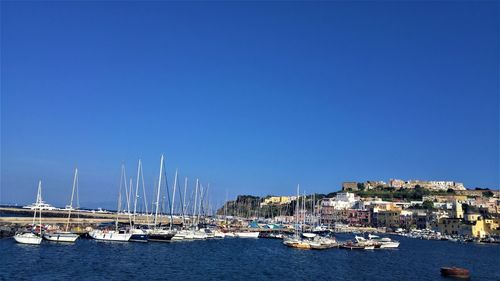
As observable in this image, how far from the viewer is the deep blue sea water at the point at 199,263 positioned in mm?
31156

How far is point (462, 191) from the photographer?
589 ft

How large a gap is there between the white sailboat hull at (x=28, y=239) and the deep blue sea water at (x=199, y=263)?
35.5 inches

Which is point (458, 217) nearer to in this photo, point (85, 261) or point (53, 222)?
point (53, 222)

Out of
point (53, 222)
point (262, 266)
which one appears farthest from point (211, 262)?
point (53, 222)

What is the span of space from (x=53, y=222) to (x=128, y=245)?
74.3 ft

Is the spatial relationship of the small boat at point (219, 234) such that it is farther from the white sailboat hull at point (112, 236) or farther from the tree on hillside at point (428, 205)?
the tree on hillside at point (428, 205)

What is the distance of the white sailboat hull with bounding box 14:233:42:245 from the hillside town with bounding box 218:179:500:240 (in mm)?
48444

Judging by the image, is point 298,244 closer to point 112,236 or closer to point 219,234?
point 219,234

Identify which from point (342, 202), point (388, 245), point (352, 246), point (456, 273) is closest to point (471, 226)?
point (388, 245)

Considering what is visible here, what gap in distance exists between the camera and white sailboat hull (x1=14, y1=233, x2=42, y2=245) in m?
44.8

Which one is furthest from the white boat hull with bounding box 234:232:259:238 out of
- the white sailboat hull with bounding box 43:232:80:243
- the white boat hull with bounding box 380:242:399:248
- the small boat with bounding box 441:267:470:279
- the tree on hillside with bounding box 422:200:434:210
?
the tree on hillside with bounding box 422:200:434:210

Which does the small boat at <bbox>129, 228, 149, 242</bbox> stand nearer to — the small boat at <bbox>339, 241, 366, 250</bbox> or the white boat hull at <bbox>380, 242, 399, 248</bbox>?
the small boat at <bbox>339, 241, 366, 250</bbox>

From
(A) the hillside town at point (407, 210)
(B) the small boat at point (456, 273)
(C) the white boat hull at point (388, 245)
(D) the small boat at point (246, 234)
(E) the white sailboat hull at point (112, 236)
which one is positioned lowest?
(B) the small boat at point (456, 273)

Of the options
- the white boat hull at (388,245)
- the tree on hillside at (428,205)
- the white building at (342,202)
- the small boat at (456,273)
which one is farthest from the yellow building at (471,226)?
the small boat at (456,273)
